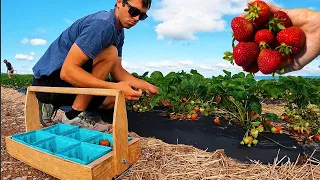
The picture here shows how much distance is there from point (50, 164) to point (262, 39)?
1855 mm

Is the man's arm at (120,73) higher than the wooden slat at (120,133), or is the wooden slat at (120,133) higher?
the man's arm at (120,73)

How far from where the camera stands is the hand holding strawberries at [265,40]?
1.66 metres

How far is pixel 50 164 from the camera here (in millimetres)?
2156

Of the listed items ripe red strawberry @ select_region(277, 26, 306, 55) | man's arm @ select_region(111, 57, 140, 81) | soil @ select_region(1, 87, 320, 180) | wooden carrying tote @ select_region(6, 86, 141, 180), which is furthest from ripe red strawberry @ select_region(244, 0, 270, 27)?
man's arm @ select_region(111, 57, 140, 81)

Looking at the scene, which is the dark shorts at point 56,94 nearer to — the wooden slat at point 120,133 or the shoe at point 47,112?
the shoe at point 47,112

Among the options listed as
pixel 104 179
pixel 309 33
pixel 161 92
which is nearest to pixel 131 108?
pixel 161 92

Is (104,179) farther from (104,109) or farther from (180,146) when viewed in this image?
(104,109)

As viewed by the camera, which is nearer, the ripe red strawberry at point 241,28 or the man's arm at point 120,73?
the ripe red strawberry at point 241,28

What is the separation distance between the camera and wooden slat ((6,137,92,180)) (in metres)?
1.94

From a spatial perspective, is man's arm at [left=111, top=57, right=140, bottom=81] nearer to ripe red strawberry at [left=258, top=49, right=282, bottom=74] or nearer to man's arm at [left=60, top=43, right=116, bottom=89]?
man's arm at [left=60, top=43, right=116, bottom=89]

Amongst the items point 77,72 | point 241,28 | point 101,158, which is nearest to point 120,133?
point 101,158

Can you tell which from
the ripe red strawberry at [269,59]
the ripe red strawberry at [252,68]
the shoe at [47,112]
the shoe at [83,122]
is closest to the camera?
the ripe red strawberry at [269,59]

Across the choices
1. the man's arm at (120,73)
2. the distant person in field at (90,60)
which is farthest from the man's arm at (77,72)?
the man's arm at (120,73)

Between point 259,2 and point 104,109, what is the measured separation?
2635 mm
